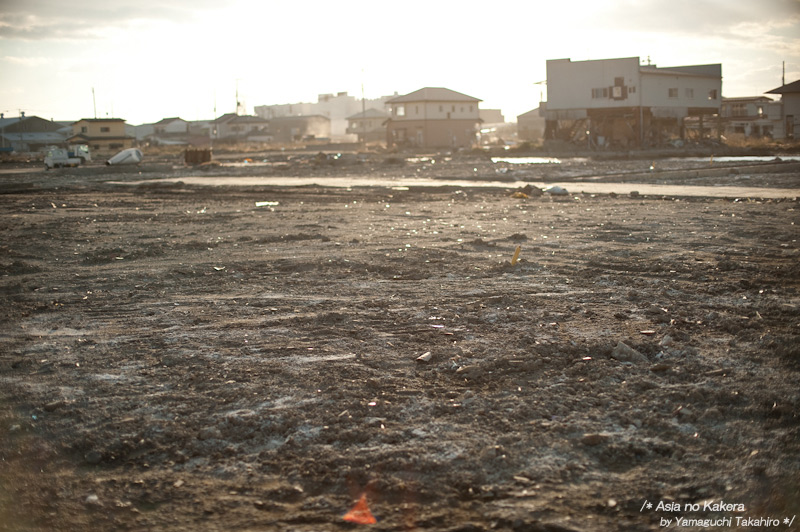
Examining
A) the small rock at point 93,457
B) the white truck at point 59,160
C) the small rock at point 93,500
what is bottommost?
the small rock at point 93,500

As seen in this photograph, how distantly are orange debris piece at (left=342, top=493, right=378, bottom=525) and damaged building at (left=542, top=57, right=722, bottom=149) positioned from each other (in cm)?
5442

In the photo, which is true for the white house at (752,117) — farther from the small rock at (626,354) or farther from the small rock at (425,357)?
the small rock at (425,357)

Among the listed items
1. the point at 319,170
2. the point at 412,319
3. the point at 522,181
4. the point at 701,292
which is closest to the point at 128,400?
the point at 412,319

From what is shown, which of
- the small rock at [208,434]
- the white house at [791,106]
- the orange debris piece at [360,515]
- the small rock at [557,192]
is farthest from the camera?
the white house at [791,106]

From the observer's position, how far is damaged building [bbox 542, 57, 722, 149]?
183ft

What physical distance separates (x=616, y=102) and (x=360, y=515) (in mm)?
57945

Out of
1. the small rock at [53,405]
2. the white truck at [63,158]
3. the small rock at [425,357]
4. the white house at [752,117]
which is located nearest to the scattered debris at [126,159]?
the white truck at [63,158]

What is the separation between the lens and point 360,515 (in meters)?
3.02

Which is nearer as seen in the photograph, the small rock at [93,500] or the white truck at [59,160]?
the small rock at [93,500]

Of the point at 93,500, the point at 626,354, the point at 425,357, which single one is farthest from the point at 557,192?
the point at 93,500

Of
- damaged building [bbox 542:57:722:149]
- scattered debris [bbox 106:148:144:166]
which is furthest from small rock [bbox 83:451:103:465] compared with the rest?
damaged building [bbox 542:57:722:149]

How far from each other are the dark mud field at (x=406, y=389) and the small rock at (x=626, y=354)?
2 centimetres

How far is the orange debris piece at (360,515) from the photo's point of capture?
2.97m

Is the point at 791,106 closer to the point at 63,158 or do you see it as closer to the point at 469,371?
the point at 63,158
